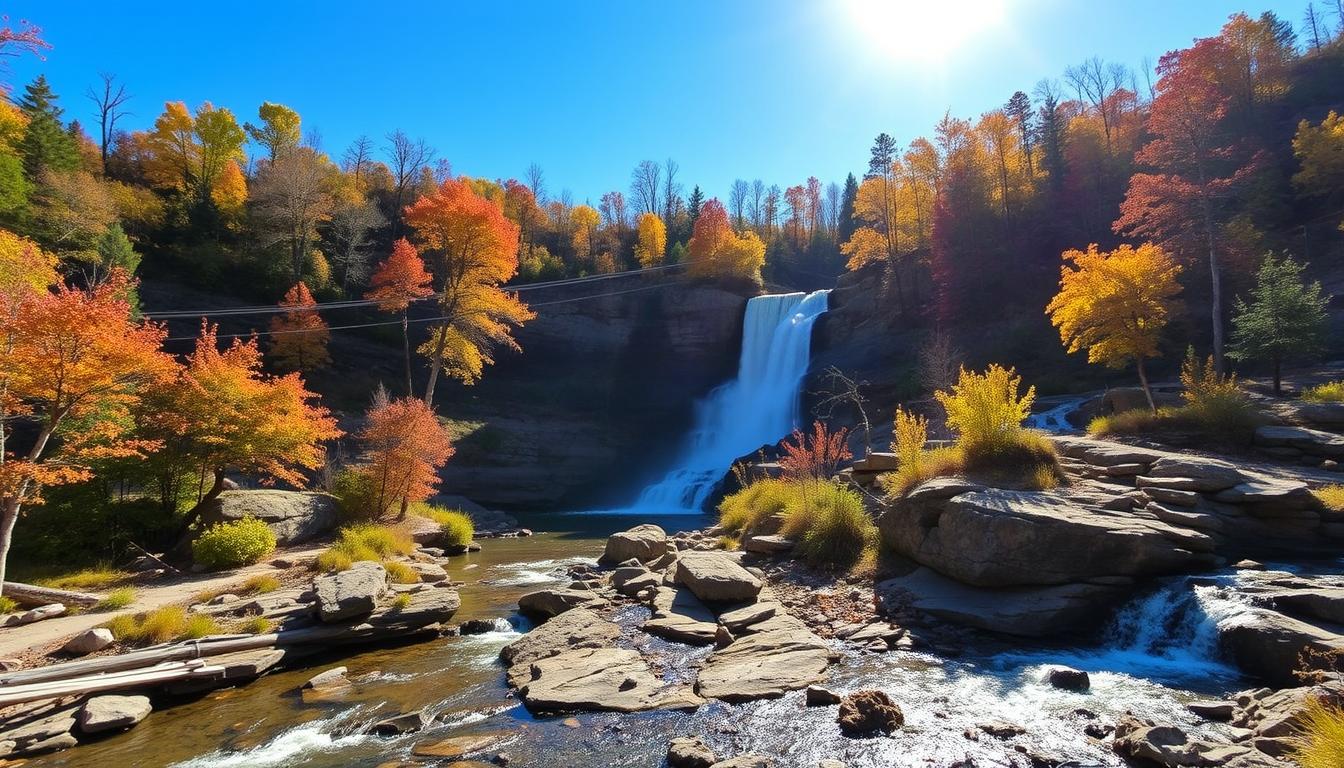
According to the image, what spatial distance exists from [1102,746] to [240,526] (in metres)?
15.9

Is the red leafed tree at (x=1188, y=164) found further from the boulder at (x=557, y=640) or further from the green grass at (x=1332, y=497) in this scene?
the boulder at (x=557, y=640)

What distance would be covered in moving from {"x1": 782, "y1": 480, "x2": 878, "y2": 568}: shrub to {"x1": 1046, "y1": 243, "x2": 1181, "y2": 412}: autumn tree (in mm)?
12838

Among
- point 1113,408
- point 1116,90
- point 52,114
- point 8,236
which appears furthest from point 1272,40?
point 52,114

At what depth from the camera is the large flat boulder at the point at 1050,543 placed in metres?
7.80

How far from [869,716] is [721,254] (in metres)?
41.8

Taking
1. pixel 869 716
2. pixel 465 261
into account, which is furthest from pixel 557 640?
pixel 465 261

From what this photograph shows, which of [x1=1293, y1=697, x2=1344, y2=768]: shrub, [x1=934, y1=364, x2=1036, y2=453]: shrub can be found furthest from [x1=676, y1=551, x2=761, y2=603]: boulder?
[x1=1293, y1=697, x2=1344, y2=768]: shrub

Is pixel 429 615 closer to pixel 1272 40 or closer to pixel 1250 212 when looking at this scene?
pixel 1250 212

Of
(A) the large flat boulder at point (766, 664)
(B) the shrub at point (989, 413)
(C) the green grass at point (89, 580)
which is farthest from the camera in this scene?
(C) the green grass at point (89, 580)

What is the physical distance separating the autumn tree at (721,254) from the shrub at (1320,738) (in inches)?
1656

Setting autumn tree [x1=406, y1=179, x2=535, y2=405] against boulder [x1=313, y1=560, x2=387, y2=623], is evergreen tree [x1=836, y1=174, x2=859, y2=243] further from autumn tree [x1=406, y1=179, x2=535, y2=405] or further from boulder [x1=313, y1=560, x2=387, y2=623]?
boulder [x1=313, y1=560, x2=387, y2=623]

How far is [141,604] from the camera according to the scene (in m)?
9.62

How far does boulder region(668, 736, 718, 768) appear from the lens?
501 cm

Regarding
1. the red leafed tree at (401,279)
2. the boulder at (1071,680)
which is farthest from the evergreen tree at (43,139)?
the boulder at (1071,680)
